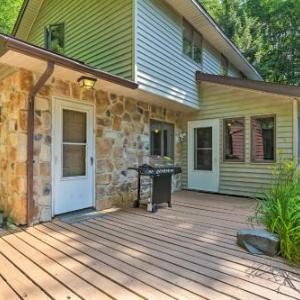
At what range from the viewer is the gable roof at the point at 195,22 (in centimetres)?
661

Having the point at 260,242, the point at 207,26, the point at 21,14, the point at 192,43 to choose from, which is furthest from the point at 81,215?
the point at 21,14

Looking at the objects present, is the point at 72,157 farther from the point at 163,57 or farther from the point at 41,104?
the point at 163,57

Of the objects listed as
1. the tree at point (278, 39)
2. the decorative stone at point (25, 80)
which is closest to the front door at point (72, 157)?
the decorative stone at point (25, 80)

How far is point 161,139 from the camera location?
24.5 feet

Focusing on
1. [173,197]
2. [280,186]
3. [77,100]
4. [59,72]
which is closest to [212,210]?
[173,197]

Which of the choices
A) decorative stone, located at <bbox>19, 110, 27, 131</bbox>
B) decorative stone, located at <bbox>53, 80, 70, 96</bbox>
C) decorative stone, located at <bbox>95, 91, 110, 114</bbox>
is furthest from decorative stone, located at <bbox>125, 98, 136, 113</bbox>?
decorative stone, located at <bbox>19, 110, 27, 131</bbox>

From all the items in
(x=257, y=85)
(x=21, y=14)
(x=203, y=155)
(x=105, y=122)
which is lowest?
(x=203, y=155)

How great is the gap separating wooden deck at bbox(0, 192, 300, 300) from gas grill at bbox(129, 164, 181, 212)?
88 cm

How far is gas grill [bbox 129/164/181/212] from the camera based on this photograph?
5305 mm

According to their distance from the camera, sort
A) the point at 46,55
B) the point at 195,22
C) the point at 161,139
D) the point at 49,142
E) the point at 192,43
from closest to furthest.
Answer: the point at 46,55 → the point at 49,142 → the point at 195,22 → the point at 161,139 → the point at 192,43

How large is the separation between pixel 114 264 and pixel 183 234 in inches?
54.1

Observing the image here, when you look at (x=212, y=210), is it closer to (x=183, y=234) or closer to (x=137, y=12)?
(x=183, y=234)

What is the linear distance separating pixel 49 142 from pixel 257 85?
184 inches

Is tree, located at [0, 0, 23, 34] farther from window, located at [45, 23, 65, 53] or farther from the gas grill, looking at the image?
the gas grill
